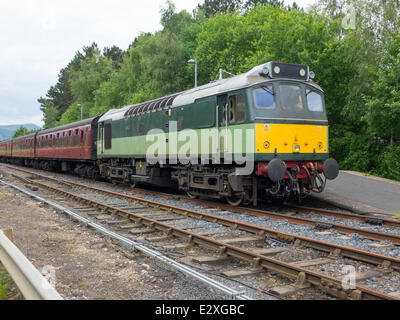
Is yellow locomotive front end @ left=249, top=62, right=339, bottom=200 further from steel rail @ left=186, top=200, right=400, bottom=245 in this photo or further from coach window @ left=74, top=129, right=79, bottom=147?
coach window @ left=74, top=129, right=79, bottom=147

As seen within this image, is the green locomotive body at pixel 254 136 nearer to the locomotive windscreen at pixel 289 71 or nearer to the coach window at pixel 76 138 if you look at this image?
the locomotive windscreen at pixel 289 71

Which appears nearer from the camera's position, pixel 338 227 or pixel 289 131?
pixel 338 227

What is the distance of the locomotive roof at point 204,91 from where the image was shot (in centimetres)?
1038

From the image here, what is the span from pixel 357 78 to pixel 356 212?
12519 millimetres

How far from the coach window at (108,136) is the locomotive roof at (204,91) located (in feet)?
3.17

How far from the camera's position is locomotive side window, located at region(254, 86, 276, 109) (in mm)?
10078

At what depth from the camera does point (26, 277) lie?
3549mm

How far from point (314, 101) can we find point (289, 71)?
1221 mm

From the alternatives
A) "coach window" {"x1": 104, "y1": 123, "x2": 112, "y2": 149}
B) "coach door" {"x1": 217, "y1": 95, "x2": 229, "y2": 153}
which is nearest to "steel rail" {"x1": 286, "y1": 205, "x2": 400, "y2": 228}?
"coach door" {"x1": 217, "y1": 95, "x2": 229, "y2": 153}

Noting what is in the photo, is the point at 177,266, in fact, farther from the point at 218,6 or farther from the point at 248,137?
the point at 218,6

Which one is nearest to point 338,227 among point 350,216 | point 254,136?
point 350,216

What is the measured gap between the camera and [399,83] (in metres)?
16.7

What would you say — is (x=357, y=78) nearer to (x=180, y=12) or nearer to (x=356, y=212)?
(x=356, y=212)
